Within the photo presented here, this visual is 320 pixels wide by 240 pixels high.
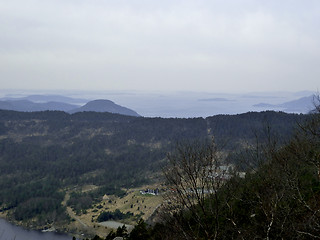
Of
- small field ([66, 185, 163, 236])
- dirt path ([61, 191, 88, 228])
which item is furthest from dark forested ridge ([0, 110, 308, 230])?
small field ([66, 185, 163, 236])

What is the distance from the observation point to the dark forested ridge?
82.5 meters

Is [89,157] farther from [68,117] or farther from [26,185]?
[68,117]

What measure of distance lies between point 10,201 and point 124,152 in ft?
177

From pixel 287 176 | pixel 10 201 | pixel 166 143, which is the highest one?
pixel 287 176

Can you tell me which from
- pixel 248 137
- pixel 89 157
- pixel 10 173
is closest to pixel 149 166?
pixel 89 157

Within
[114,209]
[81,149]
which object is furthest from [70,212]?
[81,149]

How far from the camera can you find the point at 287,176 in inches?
376

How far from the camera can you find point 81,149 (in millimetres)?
128250

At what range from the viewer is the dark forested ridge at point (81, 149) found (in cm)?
8250

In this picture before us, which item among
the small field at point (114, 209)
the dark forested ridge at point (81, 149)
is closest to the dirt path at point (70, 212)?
the small field at point (114, 209)

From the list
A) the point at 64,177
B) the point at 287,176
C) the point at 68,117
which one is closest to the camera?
the point at 287,176

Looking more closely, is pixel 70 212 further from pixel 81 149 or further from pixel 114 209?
pixel 81 149

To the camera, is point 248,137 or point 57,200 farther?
point 248,137

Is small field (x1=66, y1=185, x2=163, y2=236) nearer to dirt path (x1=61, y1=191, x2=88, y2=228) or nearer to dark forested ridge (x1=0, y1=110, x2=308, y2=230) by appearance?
dirt path (x1=61, y1=191, x2=88, y2=228)
